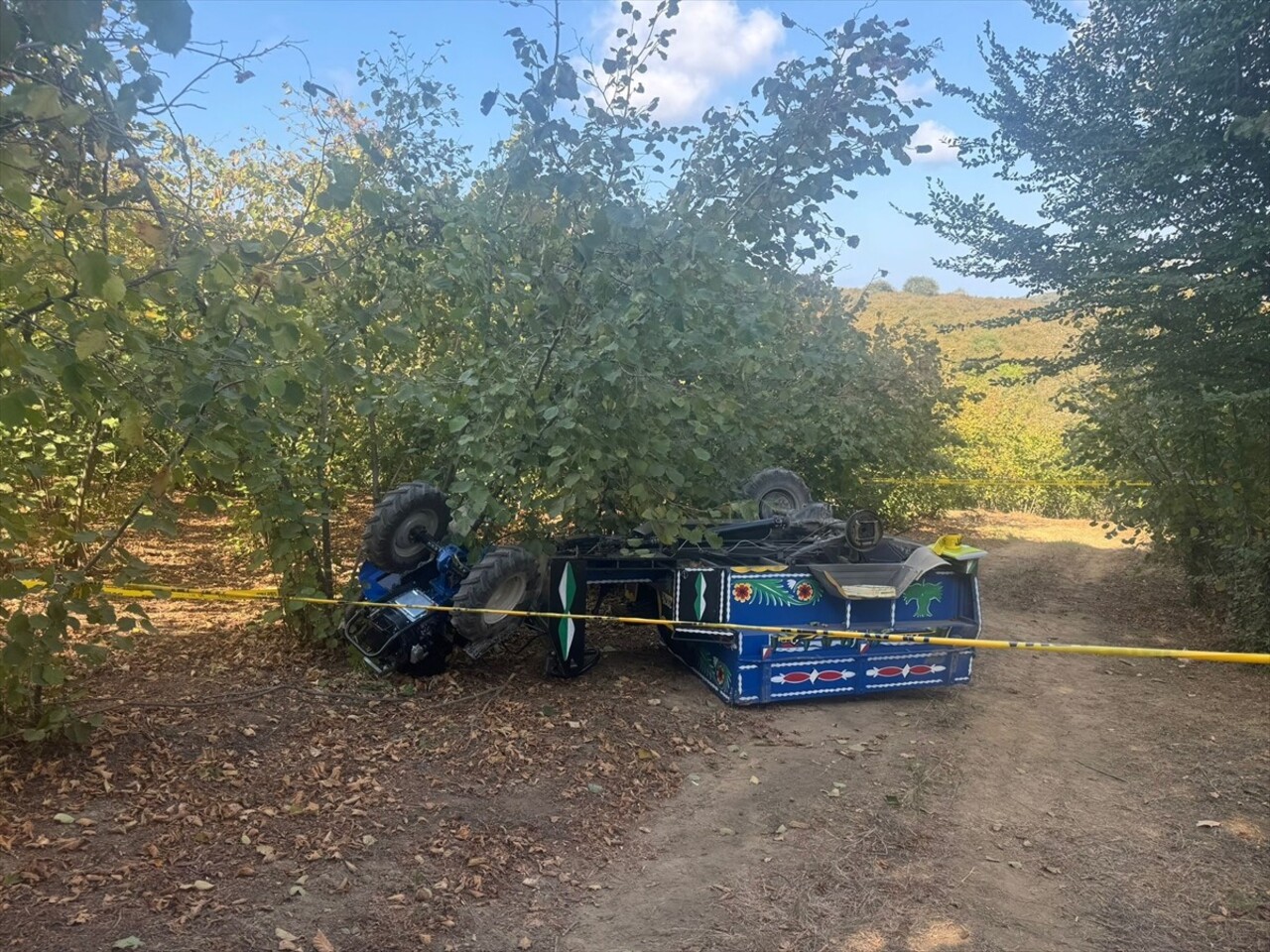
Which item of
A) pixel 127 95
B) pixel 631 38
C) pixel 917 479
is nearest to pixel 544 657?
pixel 631 38

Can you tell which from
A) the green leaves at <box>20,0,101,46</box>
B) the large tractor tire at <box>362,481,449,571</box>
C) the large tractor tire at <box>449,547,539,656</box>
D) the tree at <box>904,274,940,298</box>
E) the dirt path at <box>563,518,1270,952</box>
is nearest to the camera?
the green leaves at <box>20,0,101,46</box>

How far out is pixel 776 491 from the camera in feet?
28.0

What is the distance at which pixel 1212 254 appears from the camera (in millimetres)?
7145

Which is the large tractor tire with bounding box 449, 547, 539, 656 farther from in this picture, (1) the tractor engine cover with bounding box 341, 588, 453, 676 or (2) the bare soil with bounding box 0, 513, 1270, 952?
(2) the bare soil with bounding box 0, 513, 1270, 952

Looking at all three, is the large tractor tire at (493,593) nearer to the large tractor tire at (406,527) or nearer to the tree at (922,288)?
the large tractor tire at (406,527)

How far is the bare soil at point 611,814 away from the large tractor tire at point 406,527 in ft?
2.65

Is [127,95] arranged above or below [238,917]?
above

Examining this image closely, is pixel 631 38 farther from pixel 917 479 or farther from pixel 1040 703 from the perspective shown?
pixel 917 479

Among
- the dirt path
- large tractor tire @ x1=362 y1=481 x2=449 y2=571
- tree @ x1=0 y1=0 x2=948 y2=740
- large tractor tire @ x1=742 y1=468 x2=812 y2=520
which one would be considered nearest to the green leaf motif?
tree @ x1=0 y1=0 x2=948 y2=740

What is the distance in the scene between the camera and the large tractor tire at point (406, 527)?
19.3 feet

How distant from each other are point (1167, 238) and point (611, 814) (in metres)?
6.62

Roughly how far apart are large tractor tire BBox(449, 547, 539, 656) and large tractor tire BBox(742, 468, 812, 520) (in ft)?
9.86

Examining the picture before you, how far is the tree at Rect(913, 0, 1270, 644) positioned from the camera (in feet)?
23.2

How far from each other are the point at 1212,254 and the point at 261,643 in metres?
7.77
